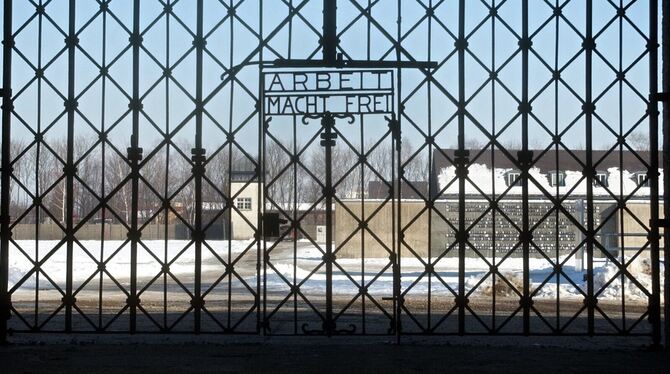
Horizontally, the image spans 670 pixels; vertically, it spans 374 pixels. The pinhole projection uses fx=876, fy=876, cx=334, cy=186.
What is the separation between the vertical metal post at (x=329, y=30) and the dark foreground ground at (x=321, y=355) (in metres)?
2.64

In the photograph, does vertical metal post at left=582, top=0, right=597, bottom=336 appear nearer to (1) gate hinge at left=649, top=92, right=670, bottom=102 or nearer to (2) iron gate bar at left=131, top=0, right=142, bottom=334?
(1) gate hinge at left=649, top=92, right=670, bottom=102

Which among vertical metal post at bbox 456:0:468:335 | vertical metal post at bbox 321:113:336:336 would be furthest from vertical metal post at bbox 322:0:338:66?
vertical metal post at bbox 456:0:468:335

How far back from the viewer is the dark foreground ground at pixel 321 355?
6.82 metres

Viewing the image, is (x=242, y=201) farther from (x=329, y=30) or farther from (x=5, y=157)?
(x=329, y=30)

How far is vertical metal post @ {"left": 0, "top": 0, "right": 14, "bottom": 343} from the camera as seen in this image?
7762mm

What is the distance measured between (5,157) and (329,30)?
310 cm

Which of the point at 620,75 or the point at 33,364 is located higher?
the point at 620,75

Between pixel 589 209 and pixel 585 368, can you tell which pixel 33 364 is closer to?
pixel 585 368

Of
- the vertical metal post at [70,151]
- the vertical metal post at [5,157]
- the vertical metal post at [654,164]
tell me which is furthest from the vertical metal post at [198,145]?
the vertical metal post at [654,164]

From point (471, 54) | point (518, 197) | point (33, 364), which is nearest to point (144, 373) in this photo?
point (33, 364)

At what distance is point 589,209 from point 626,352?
4.26 feet

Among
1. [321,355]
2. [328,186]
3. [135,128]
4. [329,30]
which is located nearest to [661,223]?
[328,186]

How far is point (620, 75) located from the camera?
25.6 ft

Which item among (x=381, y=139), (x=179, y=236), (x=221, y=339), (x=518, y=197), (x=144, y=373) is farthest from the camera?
(x=179, y=236)
